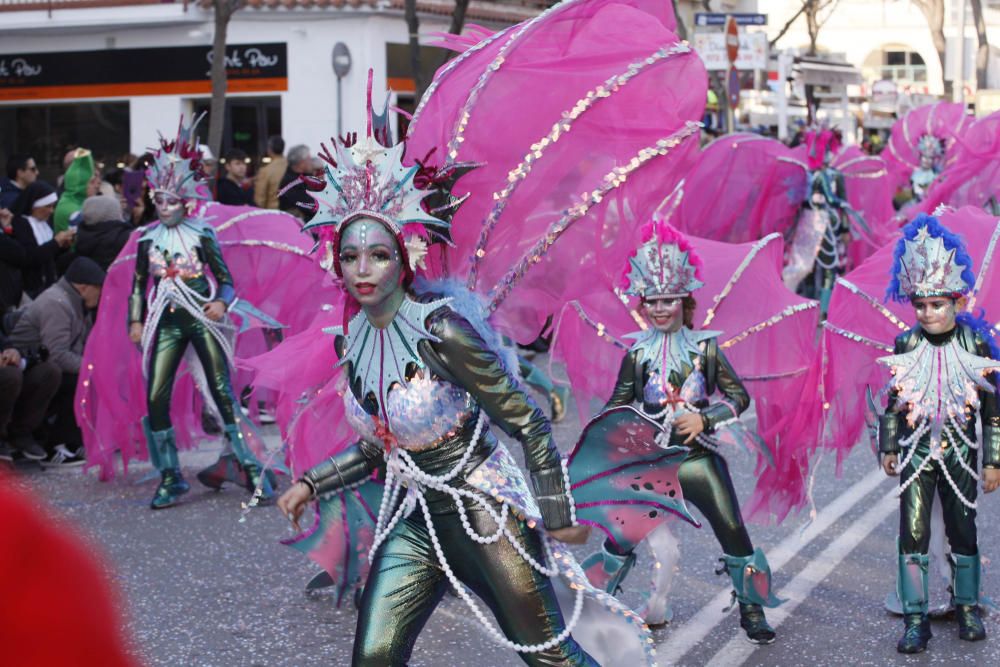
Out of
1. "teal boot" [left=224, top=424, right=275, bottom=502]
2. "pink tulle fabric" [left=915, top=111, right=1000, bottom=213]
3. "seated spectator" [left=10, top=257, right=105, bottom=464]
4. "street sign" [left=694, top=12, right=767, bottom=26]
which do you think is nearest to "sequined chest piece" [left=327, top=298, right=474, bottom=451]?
"teal boot" [left=224, top=424, right=275, bottom=502]

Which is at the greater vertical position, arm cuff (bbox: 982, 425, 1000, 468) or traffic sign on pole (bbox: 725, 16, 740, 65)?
traffic sign on pole (bbox: 725, 16, 740, 65)

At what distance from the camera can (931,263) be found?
218 inches

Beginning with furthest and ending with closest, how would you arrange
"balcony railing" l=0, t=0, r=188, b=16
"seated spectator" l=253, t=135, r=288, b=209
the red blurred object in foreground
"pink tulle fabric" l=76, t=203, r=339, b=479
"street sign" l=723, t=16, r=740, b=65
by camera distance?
1. "balcony railing" l=0, t=0, r=188, b=16
2. "street sign" l=723, t=16, r=740, b=65
3. "seated spectator" l=253, t=135, r=288, b=209
4. "pink tulle fabric" l=76, t=203, r=339, b=479
5. the red blurred object in foreground

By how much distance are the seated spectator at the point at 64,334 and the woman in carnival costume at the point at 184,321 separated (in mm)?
449

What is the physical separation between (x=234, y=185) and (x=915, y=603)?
9463 mm

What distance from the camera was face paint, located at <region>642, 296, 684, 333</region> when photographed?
5.71 meters

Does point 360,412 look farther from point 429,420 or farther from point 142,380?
point 142,380

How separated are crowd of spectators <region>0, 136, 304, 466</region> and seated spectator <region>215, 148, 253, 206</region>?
2.44 ft

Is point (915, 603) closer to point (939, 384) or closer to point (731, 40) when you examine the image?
point (939, 384)

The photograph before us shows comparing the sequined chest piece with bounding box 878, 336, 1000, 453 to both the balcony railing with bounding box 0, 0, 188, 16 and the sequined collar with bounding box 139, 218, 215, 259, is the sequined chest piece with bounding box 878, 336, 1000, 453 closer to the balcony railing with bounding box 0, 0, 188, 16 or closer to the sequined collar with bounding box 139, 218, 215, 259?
the sequined collar with bounding box 139, 218, 215, 259

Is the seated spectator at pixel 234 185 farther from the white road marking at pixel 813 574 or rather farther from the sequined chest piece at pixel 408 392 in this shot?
the sequined chest piece at pixel 408 392

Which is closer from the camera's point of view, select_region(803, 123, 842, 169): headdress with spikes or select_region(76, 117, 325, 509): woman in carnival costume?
select_region(76, 117, 325, 509): woman in carnival costume

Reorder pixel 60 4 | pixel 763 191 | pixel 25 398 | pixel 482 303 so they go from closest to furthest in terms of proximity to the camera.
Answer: pixel 482 303 < pixel 25 398 < pixel 763 191 < pixel 60 4

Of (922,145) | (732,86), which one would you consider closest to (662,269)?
(732,86)
